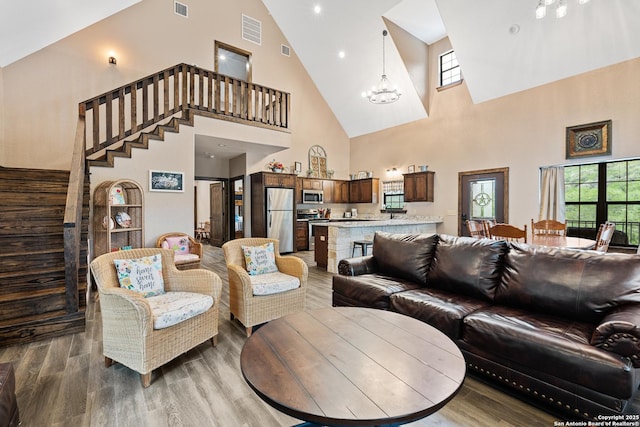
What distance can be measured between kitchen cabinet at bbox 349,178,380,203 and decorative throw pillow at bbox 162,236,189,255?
212 inches

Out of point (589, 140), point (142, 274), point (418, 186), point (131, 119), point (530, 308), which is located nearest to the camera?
point (530, 308)

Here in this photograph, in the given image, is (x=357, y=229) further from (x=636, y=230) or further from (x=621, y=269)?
(x=636, y=230)

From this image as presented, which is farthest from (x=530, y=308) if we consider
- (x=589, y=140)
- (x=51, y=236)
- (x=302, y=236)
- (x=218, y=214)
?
(x=218, y=214)

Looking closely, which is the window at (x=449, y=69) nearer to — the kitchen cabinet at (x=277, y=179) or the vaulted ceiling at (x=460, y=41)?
the vaulted ceiling at (x=460, y=41)

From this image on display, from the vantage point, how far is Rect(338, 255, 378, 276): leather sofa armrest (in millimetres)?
3166

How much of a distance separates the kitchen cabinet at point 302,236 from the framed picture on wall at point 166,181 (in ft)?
11.9

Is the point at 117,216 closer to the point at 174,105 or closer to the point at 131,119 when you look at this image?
the point at 131,119

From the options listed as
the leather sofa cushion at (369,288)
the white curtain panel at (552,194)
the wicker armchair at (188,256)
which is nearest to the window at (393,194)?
the white curtain panel at (552,194)

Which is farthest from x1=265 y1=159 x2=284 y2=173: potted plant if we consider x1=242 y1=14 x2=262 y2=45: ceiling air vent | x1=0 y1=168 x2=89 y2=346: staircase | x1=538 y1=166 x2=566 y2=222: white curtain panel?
x1=538 y1=166 x2=566 y2=222: white curtain panel

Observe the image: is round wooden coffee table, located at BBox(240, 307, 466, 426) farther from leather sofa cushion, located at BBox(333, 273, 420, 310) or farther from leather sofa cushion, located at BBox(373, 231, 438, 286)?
leather sofa cushion, located at BBox(373, 231, 438, 286)

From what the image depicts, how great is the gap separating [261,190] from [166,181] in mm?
2675

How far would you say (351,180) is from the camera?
9312 millimetres

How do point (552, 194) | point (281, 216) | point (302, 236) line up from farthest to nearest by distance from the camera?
point (302, 236)
point (281, 216)
point (552, 194)

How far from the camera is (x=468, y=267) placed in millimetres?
2564
